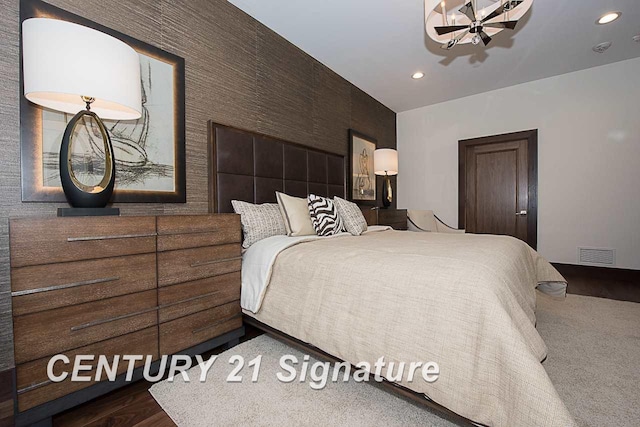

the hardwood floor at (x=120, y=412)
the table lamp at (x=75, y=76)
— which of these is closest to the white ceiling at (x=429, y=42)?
the table lamp at (x=75, y=76)

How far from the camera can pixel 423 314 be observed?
1210mm

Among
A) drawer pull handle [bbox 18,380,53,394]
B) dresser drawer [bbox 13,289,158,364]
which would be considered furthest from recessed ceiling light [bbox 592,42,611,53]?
drawer pull handle [bbox 18,380,53,394]

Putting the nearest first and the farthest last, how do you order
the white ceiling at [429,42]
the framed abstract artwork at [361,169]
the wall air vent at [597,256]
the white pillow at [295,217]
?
the white pillow at [295,217]
the white ceiling at [429,42]
the wall air vent at [597,256]
the framed abstract artwork at [361,169]

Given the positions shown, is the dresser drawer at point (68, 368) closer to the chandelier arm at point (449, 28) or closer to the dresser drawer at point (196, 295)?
the dresser drawer at point (196, 295)

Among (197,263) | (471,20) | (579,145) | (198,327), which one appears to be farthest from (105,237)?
(579,145)

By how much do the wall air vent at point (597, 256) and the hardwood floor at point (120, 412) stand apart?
4.80m

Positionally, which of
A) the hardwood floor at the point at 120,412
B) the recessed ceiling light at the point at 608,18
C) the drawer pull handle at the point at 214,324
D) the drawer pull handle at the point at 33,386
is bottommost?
the hardwood floor at the point at 120,412

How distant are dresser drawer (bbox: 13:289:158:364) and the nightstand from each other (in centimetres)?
271

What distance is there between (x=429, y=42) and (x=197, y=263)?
3123 mm

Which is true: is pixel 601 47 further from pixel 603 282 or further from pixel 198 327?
pixel 198 327

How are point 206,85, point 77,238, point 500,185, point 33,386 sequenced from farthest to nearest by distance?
point 500,185, point 206,85, point 77,238, point 33,386

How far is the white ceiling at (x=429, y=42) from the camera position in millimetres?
2553

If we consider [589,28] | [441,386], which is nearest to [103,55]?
[441,386]

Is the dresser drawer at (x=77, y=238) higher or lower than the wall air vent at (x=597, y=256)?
higher
